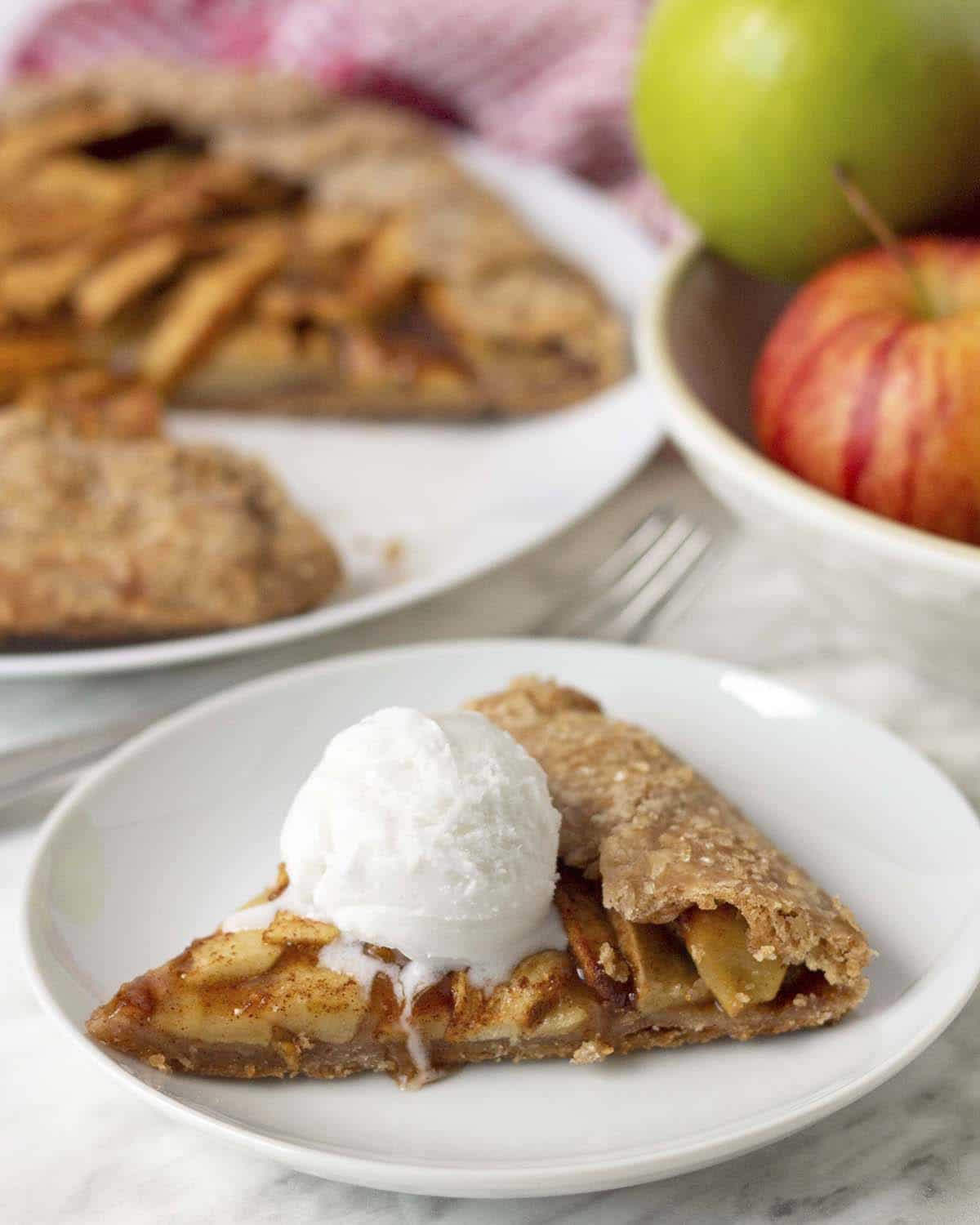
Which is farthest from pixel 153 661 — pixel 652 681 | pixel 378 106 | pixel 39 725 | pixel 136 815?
pixel 378 106

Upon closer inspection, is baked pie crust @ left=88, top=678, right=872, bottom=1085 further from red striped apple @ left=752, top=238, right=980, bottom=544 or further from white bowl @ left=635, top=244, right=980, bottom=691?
red striped apple @ left=752, top=238, right=980, bottom=544

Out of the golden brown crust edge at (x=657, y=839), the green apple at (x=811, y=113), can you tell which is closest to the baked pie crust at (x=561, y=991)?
the golden brown crust edge at (x=657, y=839)

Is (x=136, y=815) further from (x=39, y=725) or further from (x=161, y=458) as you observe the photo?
(x=161, y=458)

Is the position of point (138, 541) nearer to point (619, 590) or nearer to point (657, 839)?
point (619, 590)

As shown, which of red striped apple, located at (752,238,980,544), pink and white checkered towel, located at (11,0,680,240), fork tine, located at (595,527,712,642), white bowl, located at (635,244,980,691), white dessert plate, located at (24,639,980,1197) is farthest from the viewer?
pink and white checkered towel, located at (11,0,680,240)

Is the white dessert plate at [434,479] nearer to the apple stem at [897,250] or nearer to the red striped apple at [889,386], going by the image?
the red striped apple at [889,386]

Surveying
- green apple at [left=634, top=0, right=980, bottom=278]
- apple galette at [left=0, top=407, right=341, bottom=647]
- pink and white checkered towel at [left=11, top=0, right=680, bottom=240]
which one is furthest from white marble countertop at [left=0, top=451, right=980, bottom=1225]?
pink and white checkered towel at [left=11, top=0, right=680, bottom=240]
